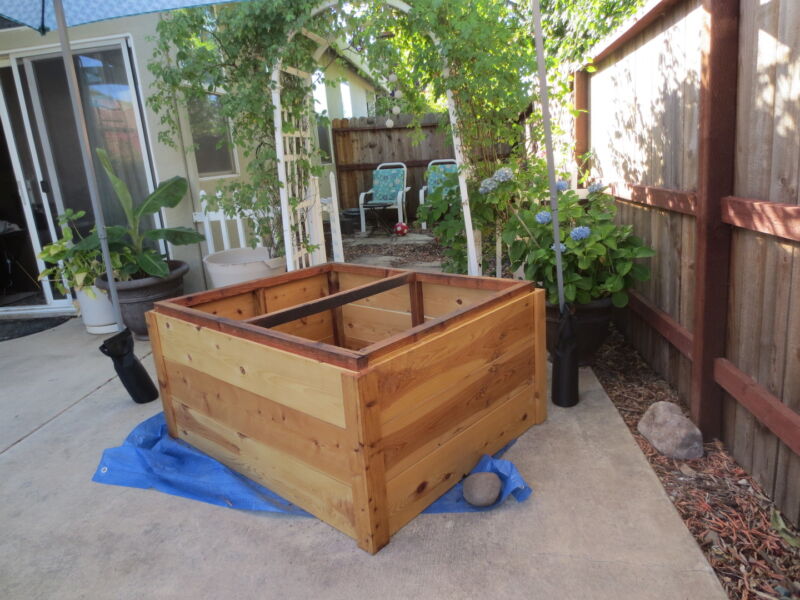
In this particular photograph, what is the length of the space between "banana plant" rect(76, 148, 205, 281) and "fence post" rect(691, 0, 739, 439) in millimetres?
3396

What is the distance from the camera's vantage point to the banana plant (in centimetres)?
407

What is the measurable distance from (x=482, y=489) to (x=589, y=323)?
1353 mm

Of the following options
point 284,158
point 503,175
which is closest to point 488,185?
point 503,175

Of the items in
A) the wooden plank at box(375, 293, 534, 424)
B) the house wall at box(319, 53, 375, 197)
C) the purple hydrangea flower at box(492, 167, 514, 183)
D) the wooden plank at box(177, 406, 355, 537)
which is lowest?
the wooden plank at box(177, 406, 355, 537)

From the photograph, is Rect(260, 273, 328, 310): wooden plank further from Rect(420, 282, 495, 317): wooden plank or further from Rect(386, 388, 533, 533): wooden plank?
Rect(386, 388, 533, 533): wooden plank

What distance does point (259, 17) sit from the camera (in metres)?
3.37

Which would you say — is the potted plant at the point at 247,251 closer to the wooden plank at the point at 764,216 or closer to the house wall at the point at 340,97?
the wooden plank at the point at 764,216

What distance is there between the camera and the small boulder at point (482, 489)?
1891mm

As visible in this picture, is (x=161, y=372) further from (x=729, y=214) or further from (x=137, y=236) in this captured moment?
(x=729, y=214)

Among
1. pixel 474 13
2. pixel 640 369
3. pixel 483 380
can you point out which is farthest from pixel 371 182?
pixel 483 380

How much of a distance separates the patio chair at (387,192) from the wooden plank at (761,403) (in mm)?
6237

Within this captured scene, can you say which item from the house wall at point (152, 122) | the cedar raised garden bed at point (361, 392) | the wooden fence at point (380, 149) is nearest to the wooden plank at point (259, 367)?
the cedar raised garden bed at point (361, 392)

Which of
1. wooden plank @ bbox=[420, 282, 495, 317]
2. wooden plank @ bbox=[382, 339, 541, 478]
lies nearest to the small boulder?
wooden plank @ bbox=[382, 339, 541, 478]

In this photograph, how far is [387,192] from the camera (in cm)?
826
